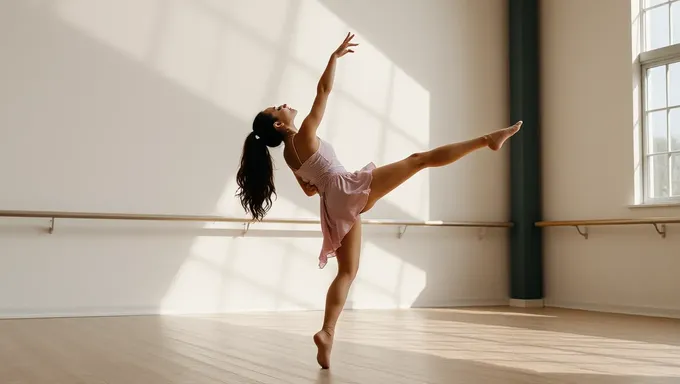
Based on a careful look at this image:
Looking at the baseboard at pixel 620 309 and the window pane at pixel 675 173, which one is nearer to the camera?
the baseboard at pixel 620 309

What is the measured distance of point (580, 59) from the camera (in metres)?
6.82

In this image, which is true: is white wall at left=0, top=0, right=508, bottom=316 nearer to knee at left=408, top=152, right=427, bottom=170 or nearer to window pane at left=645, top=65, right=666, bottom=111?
window pane at left=645, top=65, right=666, bottom=111

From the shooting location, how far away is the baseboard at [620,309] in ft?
19.3

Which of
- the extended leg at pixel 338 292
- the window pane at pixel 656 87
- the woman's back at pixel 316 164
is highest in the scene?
the window pane at pixel 656 87

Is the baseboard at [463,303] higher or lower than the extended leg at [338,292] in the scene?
lower

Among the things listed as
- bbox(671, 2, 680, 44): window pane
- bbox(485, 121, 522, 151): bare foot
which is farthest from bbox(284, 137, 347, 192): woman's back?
bbox(671, 2, 680, 44): window pane

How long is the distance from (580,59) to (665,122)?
39.0 inches

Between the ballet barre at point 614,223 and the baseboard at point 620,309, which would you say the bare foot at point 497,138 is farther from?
the baseboard at point 620,309

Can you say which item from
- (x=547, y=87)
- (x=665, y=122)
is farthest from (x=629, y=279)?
(x=547, y=87)

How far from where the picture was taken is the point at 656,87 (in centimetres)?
626

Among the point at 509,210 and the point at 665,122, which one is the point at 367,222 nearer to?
the point at 509,210

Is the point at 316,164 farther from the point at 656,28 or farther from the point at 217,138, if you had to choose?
the point at 656,28

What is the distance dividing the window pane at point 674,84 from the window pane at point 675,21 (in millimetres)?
201

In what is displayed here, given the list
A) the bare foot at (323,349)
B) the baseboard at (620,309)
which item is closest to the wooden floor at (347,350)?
the bare foot at (323,349)
